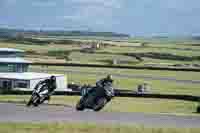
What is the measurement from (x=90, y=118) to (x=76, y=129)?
7.29 ft

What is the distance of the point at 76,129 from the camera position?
13.4 metres

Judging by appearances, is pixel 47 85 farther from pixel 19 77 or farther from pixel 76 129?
pixel 19 77

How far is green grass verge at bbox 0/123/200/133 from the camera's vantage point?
1316 cm

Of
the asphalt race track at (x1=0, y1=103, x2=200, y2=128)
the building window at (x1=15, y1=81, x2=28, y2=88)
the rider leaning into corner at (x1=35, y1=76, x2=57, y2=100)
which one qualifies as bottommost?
the building window at (x1=15, y1=81, x2=28, y2=88)

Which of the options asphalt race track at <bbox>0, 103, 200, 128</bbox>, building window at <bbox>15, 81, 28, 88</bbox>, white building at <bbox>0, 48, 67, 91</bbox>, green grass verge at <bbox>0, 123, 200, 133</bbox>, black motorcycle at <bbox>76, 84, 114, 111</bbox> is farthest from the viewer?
building window at <bbox>15, 81, 28, 88</bbox>

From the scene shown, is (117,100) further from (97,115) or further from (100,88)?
(97,115)

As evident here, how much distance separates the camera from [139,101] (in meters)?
40.8

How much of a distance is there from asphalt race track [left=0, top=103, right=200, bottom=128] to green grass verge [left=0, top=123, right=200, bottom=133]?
3.03ft

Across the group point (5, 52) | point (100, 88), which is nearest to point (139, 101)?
point (100, 88)

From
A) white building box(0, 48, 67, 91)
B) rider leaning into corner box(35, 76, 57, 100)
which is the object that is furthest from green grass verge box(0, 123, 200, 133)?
white building box(0, 48, 67, 91)

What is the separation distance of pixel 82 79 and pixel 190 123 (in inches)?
2261

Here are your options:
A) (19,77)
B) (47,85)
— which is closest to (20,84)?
(19,77)

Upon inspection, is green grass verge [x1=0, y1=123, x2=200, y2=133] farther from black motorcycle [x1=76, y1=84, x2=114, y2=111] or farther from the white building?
the white building

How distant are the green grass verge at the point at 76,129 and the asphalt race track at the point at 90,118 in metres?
0.92
